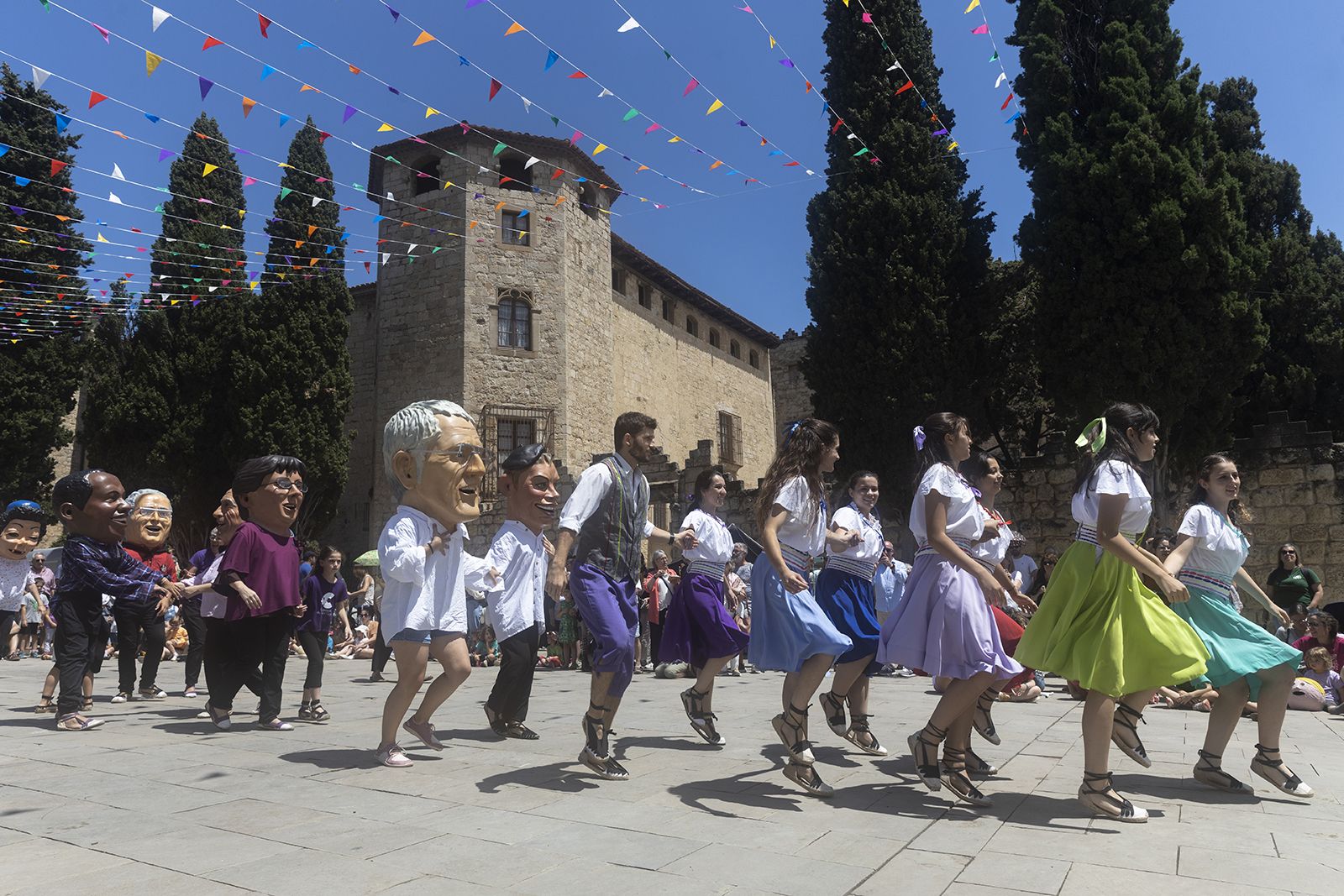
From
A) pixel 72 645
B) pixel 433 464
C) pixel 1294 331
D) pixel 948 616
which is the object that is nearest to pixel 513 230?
pixel 1294 331

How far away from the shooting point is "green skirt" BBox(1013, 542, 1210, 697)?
388 cm

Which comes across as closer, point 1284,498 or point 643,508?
point 643,508

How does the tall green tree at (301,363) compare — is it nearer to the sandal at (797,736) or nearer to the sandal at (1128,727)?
the sandal at (797,736)

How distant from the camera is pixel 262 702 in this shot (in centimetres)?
650

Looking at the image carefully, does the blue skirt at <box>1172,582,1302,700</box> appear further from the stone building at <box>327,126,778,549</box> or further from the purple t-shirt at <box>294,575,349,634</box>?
the stone building at <box>327,126,778,549</box>

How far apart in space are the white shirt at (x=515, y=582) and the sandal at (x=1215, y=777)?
4.04 m

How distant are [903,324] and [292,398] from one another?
15442mm

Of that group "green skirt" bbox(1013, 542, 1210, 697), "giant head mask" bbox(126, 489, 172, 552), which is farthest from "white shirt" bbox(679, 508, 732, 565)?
"giant head mask" bbox(126, 489, 172, 552)

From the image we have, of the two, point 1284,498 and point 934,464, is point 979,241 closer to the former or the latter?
point 1284,498

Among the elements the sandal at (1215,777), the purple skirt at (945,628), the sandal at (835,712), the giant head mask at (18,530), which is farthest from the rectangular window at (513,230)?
the sandal at (1215,777)

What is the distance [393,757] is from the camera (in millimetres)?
4926

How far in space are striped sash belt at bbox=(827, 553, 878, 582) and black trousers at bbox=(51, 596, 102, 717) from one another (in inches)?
206

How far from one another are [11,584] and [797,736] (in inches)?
266

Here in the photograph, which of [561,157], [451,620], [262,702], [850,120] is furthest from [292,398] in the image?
[451,620]
